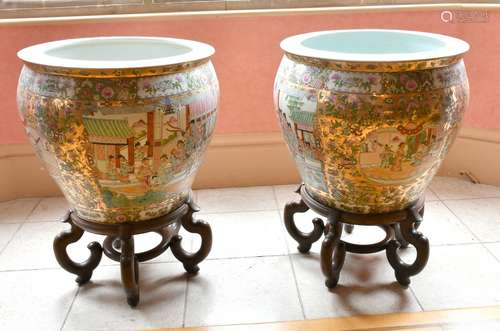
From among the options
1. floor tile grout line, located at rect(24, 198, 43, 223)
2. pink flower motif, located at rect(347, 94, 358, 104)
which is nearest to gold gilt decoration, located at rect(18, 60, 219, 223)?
pink flower motif, located at rect(347, 94, 358, 104)

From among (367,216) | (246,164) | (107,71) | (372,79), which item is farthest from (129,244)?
(246,164)

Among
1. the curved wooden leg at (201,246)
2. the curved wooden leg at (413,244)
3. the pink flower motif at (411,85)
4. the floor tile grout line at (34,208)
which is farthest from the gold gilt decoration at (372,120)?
the floor tile grout line at (34,208)

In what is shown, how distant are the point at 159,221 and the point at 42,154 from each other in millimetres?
387

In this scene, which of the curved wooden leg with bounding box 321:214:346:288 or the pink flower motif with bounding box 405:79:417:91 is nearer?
the pink flower motif with bounding box 405:79:417:91

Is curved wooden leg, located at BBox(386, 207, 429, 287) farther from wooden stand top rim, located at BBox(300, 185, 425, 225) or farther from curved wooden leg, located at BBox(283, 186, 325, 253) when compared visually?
curved wooden leg, located at BBox(283, 186, 325, 253)

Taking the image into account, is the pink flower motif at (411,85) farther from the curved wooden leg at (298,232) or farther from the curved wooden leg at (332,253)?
the curved wooden leg at (298,232)

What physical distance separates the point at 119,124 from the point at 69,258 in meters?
0.60

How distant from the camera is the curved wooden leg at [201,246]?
5.54 ft

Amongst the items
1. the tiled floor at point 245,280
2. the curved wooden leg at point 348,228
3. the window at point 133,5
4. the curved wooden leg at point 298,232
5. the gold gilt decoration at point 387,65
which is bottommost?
the tiled floor at point 245,280

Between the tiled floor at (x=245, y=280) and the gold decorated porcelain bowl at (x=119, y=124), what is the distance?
12.3 inches

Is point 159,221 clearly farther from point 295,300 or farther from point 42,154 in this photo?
point 295,300

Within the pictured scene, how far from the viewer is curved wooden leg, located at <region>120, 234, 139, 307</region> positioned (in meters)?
1.53

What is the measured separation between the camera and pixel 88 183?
55.9 inches

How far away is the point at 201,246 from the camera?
5.67 ft
